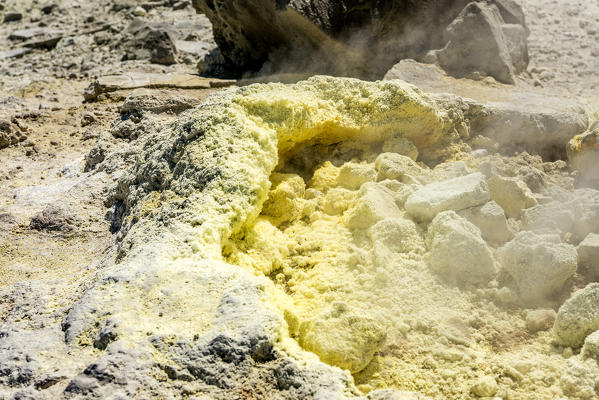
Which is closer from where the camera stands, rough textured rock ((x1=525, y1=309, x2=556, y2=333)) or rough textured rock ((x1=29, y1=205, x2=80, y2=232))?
rough textured rock ((x1=525, y1=309, x2=556, y2=333))

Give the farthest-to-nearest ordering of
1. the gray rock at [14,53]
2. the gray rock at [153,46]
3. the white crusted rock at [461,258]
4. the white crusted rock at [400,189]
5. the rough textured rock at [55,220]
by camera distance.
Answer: the gray rock at [14,53] → the gray rock at [153,46] → the rough textured rock at [55,220] → the white crusted rock at [400,189] → the white crusted rock at [461,258]

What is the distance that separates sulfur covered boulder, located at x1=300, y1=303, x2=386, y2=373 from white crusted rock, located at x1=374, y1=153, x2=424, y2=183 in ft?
2.82

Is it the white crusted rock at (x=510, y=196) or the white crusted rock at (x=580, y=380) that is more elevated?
the white crusted rock at (x=510, y=196)

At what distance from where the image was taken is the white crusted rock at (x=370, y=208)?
6.98 ft

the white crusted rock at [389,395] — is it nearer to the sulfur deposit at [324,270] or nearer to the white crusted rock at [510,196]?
the sulfur deposit at [324,270]

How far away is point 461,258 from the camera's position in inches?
75.1

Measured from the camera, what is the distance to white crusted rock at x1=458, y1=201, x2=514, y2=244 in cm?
209

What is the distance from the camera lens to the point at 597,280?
6.32 ft

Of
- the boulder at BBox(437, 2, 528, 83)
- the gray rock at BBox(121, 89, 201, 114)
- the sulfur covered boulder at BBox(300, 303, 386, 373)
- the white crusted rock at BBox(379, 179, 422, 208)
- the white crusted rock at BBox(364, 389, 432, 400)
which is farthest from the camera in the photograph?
the boulder at BBox(437, 2, 528, 83)

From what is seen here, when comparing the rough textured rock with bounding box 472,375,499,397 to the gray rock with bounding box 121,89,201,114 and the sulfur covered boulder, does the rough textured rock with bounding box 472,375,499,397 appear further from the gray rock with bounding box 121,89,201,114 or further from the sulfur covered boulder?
the gray rock with bounding box 121,89,201,114

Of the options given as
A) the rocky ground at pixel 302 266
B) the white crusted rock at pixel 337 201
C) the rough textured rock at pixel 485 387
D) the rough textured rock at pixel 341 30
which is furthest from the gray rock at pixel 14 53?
the rough textured rock at pixel 485 387

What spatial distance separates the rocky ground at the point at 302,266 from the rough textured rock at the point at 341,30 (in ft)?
6.44

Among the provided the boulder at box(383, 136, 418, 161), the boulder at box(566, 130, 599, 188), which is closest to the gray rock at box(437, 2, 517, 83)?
the boulder at box(566, 130, 599, 188)

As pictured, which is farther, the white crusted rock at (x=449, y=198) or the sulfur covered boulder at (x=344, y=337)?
the white crusted rock at (x=449, y=198)
